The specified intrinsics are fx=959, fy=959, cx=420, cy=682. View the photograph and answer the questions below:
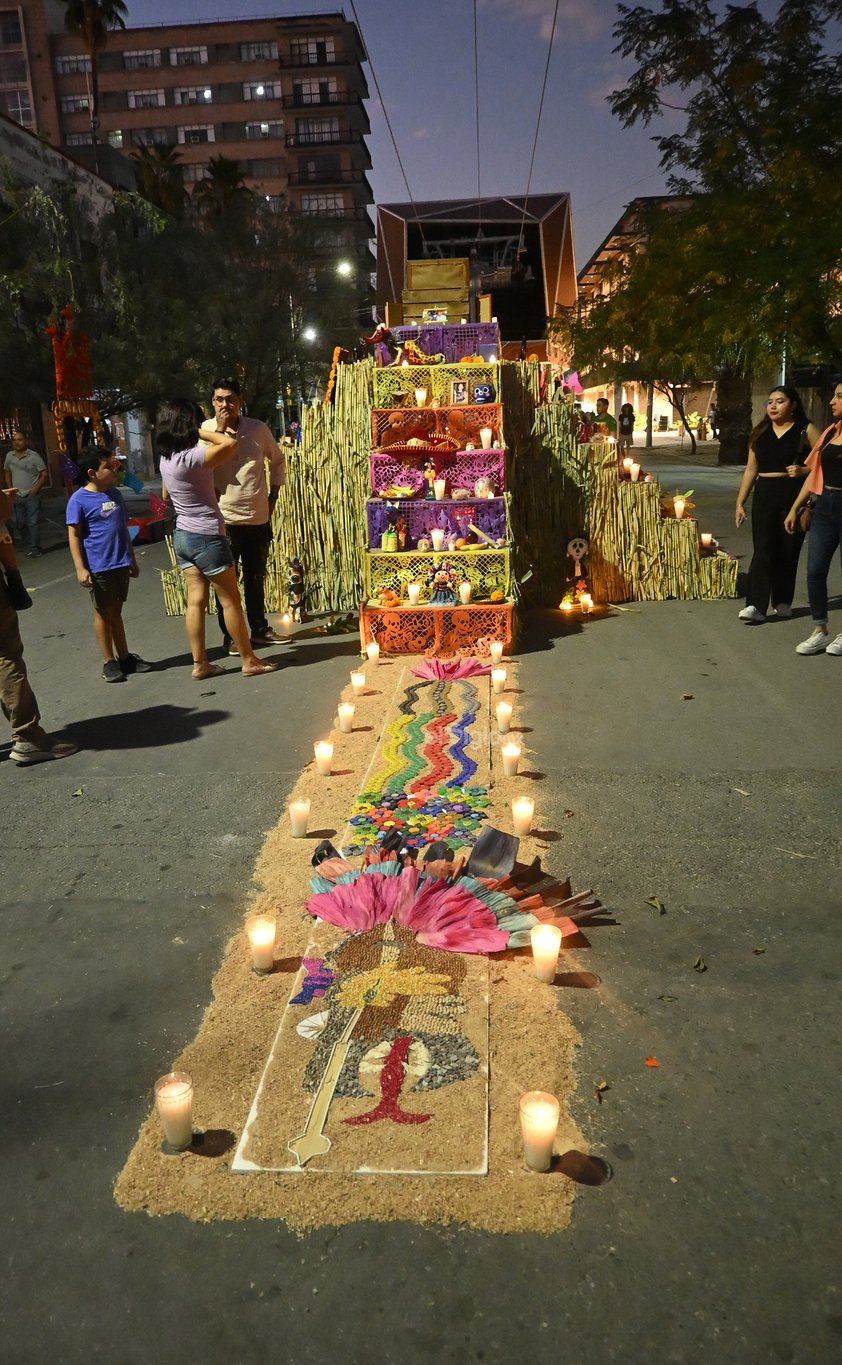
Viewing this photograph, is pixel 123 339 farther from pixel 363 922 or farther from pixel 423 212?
pixel 363 922

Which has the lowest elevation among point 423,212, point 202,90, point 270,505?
point 270,505

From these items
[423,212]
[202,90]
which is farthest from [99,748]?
[202,90]

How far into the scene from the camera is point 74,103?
60.3m

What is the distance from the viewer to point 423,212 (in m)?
17.5

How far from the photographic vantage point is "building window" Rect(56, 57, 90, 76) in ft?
194

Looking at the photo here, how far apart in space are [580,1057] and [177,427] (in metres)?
5.03

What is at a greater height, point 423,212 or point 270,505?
point 423,212

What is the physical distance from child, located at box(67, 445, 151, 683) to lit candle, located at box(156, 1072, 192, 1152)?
4.73 m

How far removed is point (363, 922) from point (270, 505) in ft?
16.3

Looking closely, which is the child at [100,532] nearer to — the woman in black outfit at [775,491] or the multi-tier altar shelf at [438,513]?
the multi-tier altar shelf at [438,513]

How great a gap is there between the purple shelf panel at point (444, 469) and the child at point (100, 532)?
92.8 inches

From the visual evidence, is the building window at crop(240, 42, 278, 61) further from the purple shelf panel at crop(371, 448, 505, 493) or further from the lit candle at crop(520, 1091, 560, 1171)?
the lit candle at crop(520, 1091, 560, 1171)

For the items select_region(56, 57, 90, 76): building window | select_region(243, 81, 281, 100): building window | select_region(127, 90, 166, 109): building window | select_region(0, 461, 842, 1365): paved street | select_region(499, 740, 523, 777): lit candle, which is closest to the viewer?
select_region(0, 461, 842, 1365): paved street

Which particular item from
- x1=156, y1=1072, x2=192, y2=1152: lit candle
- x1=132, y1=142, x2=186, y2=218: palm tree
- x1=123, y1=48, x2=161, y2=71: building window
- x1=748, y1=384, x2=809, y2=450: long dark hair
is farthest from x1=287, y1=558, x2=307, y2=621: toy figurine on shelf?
x1=123, y1=48, x2=161, y2=71: building window
